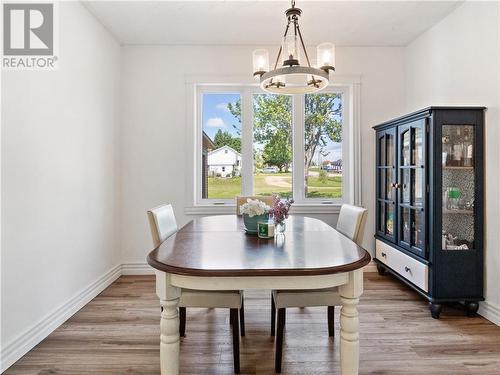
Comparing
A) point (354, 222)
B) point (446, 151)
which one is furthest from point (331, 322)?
point (446, 151)

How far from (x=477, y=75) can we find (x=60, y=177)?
3.37 metres

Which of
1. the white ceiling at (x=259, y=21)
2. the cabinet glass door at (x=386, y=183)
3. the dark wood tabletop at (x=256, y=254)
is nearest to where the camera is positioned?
the dark wood tabletop at (x=256, y=254)

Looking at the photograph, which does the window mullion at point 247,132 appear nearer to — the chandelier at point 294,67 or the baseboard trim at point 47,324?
the chandelier at point 294,67

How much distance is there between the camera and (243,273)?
1.28 metres

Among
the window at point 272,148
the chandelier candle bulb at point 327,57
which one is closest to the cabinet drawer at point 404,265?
the window at point 272,148

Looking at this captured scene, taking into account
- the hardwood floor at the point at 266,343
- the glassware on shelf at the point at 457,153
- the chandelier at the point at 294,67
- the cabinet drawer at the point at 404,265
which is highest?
the chandelier at the point at 294,67

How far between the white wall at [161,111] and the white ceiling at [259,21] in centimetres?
13

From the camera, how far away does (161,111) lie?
3402mm

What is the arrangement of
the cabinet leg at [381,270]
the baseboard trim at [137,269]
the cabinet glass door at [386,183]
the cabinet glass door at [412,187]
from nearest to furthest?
the cabinet glass door at [412,187]
the cabinet glass door at [386,183]
the cabinet leg at [381,270]
the baseboard trim at [137,269]

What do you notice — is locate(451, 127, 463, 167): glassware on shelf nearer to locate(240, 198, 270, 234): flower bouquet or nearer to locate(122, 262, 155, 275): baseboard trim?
locate(240, 198, 270, 234): flower bouquet

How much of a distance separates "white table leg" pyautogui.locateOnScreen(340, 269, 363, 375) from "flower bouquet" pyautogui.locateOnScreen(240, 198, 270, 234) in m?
0.69

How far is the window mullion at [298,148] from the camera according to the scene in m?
3.55

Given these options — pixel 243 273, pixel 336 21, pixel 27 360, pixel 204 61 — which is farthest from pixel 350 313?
pixel 204 61

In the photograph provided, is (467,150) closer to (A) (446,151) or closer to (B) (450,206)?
(A) (446,151)
